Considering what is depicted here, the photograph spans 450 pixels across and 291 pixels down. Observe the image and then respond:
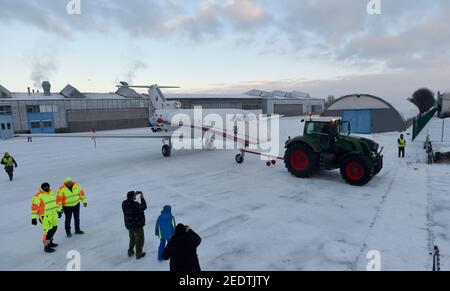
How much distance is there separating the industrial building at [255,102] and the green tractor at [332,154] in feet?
127

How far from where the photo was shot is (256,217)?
26.4 feet

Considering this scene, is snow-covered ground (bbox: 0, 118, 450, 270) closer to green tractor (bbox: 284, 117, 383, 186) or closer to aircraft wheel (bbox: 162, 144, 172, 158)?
green tractor (bbox: 284, 117, 383, 186)

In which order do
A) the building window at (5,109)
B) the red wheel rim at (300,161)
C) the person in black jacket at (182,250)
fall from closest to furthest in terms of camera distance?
the person in black jacket at (182,250) → the red wheel rim at (300,161) → the building window at (5,109)

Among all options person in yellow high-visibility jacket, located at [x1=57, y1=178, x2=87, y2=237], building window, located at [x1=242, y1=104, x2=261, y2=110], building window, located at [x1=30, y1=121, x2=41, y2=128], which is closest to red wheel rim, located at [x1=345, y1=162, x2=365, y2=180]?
person in yellow high-visibility jacket, located at [x1=57, y1=178, x2=87, y2=237]

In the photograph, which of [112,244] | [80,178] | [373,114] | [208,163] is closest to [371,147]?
[208,163]

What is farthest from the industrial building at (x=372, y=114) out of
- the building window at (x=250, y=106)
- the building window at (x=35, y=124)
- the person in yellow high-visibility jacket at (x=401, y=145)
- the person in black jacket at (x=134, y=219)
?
the building window at (x=35, y=124)

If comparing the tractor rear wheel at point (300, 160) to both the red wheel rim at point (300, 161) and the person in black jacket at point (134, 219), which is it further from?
the person in black jacket at point (134, 219)

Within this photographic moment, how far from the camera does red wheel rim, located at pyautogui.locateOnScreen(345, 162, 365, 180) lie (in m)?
10.4

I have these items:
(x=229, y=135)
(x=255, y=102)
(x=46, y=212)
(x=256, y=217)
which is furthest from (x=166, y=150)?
(x=255, y=102)

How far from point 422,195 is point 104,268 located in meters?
9.70

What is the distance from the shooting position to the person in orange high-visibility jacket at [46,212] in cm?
629

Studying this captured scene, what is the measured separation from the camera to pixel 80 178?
13.1 meters

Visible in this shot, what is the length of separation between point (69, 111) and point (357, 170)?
40583 mm

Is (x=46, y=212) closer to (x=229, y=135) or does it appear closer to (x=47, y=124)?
(x=229, y=135)
